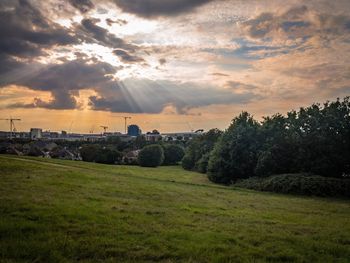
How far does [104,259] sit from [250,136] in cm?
5268

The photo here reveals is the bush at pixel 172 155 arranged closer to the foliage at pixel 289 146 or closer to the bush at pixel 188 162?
the bush at pixel 188 162

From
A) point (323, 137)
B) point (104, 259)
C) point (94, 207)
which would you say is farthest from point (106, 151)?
point (104, 259)

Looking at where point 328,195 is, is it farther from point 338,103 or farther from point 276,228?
point 276,228

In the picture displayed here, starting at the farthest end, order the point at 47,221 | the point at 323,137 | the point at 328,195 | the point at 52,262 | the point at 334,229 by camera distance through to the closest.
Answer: the point at 323,137
the point at 328,195
the point at 334,229
the point at 47,221
the point at 52,262

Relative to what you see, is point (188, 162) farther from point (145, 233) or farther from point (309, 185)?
point (145, 233)

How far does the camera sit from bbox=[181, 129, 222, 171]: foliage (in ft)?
306

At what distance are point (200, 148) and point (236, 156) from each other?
36.3 meters

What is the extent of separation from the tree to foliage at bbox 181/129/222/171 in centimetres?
2897

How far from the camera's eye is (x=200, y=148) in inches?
3752

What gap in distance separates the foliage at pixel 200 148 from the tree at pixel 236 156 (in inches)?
1141

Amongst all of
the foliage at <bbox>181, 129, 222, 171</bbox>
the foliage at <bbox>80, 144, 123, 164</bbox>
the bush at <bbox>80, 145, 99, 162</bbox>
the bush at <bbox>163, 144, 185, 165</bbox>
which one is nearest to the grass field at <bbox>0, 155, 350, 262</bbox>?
the foliage at <bbox>181, 129, 222, 171</bbox>

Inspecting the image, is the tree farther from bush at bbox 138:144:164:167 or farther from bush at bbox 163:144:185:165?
bush at bbox 163:144:185:165

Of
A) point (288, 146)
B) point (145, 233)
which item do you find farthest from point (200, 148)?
point (145, 233)

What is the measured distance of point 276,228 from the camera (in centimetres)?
1647
